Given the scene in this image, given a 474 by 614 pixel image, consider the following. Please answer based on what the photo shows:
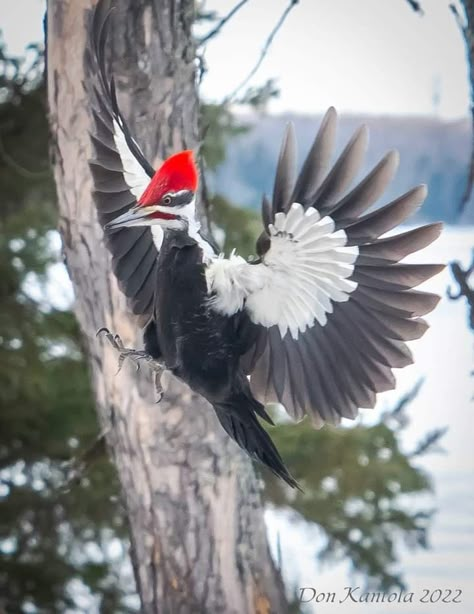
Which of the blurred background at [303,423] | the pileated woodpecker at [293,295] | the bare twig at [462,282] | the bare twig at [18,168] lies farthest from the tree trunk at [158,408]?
the bare twig at [18,168]

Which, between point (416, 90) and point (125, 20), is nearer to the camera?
point (125, 20)

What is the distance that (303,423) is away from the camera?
1.57 m

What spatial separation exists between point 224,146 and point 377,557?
70 centimetres

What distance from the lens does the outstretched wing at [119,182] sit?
93 centimetres

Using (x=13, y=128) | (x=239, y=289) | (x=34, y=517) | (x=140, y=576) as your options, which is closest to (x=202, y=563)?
(x=140, y=576)

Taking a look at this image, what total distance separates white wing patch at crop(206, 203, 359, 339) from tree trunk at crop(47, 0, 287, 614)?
0.94ft

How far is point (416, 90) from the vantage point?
1.21 metres

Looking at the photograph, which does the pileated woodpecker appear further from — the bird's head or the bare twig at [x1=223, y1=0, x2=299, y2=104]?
the bare twig at [x1=223, y1=0, x2=299, y2=104]

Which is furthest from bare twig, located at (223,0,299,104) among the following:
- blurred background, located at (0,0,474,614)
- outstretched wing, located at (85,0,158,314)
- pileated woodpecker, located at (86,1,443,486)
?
pileated woodpecker, located at (86,1,443,486)

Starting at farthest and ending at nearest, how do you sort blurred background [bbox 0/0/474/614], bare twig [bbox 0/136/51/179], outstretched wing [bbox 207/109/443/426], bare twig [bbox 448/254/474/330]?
1. bare twig [bbox 0/136/51/179]
2. blurred background [bbox 0/0/474/614]
3. bare twig [bbox 448/254/474/330]
4. outstretched wing [bbox 207/109/443/426]

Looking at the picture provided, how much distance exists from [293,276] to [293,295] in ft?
0.07

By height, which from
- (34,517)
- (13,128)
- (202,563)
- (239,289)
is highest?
(13,128)

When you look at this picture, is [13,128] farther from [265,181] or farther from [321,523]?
[321,523]

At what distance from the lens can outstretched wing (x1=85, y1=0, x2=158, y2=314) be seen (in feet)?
3.04
